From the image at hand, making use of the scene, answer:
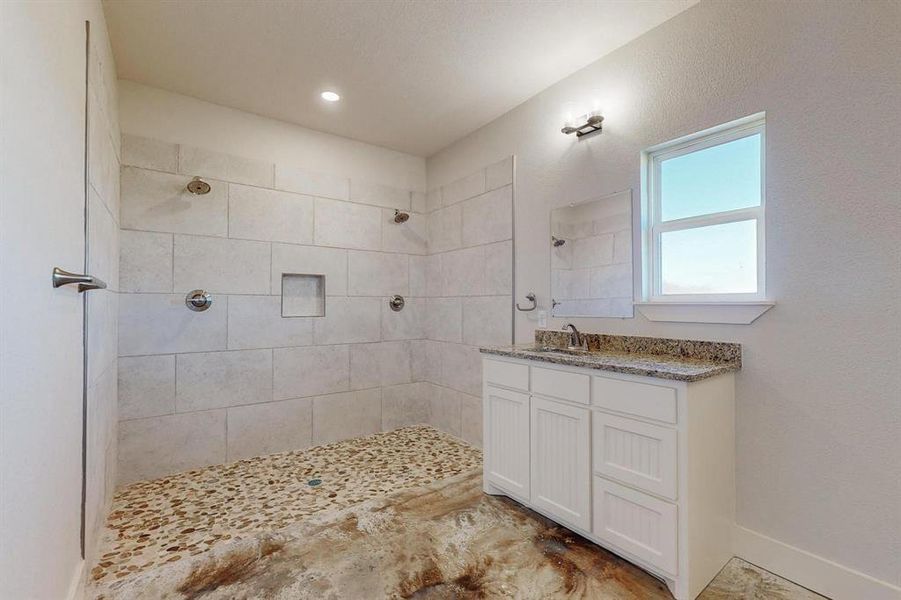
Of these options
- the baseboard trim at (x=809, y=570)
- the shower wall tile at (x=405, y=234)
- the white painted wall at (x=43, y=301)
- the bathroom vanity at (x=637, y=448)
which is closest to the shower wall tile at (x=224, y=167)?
the shower wall tile at (x=405, y=234)

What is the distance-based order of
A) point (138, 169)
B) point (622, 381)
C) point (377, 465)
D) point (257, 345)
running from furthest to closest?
point (257, 345), point (377, 465), point (138, 169), point (622, 381)

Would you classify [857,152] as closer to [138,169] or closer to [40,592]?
[40,592]

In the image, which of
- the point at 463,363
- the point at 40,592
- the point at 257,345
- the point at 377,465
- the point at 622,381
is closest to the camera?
the point at 40,592

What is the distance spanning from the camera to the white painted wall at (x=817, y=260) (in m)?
1.61

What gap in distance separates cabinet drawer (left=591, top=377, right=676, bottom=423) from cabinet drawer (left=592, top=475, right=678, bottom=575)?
35cm

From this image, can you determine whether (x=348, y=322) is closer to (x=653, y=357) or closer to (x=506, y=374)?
(x=506, y=374)

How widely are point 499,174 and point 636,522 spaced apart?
8.48 feet

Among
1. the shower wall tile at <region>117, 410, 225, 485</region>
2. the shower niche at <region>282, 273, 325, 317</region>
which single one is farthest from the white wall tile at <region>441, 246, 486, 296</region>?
the shower wall tile at <region>117, 410, 225, 485</region>

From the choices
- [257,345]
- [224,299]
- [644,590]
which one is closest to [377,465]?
[257,345]

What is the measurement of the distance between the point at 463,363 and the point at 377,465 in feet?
3.71

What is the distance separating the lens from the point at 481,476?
2.93m

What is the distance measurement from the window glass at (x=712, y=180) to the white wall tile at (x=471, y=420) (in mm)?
2073

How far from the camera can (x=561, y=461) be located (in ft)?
7.13

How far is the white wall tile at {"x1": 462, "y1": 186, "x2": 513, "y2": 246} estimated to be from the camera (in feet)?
11.0
